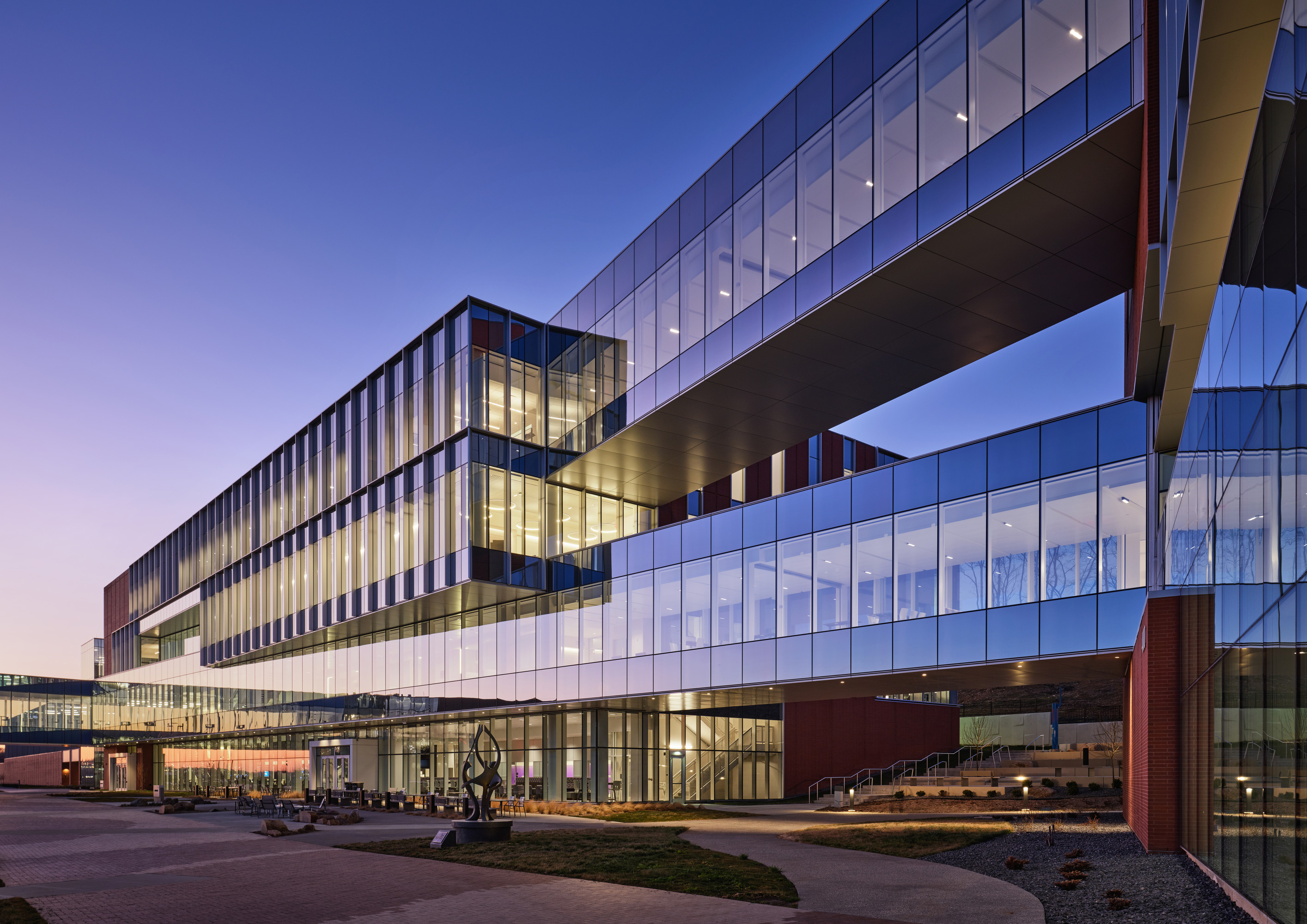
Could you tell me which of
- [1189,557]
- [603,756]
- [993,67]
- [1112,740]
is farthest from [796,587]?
[1112,740]

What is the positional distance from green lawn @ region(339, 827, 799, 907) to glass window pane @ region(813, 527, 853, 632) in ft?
23.9

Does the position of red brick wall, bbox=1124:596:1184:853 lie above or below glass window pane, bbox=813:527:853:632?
below

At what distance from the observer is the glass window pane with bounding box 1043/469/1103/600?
23.0 metres

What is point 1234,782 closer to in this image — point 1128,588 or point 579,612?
point 1128,588

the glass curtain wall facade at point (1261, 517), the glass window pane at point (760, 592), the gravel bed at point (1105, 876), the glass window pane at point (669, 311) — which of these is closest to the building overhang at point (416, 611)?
the glass window pane at point (760, 592)

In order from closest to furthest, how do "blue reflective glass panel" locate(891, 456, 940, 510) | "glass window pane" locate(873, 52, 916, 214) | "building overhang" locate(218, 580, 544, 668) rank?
"glass window pane" locate(873, 52, 916, 214) → "blue reflective glass panel" locate(891, 456, 940, 510) → "building overhang" locate(218, 580, 544, 668)

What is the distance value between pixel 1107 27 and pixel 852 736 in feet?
139

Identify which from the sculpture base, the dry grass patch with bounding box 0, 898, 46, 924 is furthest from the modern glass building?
the dry grass patch with bounding box 0, 898, 46, 924

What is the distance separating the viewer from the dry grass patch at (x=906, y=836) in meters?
23.1

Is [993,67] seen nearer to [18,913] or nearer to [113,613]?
[18,913]

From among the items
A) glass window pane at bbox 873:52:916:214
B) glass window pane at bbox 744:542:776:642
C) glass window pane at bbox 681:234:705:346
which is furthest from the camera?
glass window pane at bbox 744:542:776:642

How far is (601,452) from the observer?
1513 inches

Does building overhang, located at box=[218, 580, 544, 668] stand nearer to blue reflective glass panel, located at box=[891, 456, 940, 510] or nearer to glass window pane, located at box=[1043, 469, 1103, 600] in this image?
blue reflective glass panel, located at box=[891, 456, 940, 510]

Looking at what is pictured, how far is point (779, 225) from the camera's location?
28.4 metres
